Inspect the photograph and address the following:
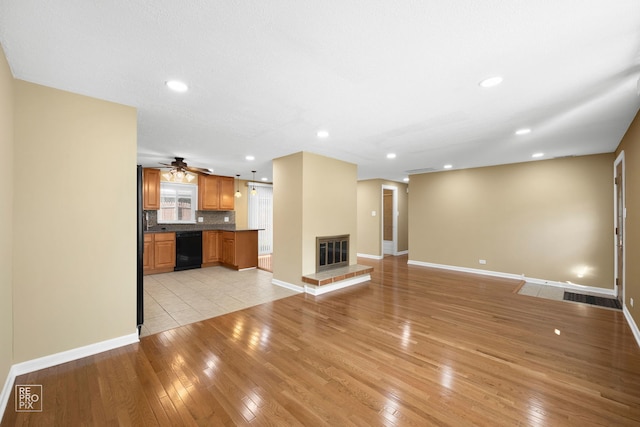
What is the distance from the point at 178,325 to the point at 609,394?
421 cm

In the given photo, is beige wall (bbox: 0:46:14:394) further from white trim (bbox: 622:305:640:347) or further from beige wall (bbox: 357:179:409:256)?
beige wall (bbox: 357:179:409:256)

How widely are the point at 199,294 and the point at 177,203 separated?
11.8ft

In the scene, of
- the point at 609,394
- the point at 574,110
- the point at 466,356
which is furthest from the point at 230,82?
the point at 609,394

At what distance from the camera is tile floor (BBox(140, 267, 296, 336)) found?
11.3 ft

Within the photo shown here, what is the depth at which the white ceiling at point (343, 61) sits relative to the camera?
1.49m

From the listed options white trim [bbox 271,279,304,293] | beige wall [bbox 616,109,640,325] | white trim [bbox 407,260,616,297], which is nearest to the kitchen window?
white trim [bbox 271,279,304,293]

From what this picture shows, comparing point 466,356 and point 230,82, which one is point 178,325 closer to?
point 230,82

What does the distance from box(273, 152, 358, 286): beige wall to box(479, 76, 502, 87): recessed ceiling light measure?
2929mm

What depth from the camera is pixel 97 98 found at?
2.57 meters

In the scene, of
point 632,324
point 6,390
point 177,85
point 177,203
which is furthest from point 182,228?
point 632,324

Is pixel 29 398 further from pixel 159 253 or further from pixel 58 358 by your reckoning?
pixel 159 253

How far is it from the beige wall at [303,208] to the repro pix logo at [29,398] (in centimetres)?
325

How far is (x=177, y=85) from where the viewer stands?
233 cm

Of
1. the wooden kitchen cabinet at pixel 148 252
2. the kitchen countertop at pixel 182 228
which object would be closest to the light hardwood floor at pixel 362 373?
the wooden kitchen cabinet at pixel 148 252
